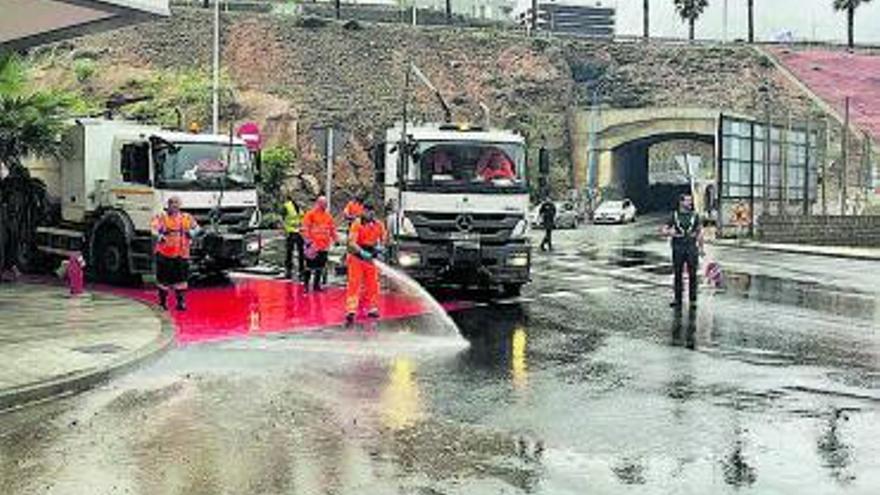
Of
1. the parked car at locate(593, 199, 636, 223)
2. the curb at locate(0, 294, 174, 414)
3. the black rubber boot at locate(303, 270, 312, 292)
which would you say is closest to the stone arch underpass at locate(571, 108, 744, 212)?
the parked car at locate(593, 199, 636, 223)

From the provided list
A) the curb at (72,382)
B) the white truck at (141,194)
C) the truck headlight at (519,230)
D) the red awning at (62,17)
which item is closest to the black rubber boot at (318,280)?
the white truck at (141,194)

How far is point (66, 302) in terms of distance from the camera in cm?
1592

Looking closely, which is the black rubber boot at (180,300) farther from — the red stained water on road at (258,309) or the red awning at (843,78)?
the red awning at (843,78)

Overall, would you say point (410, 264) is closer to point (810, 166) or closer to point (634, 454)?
point (634, 454)

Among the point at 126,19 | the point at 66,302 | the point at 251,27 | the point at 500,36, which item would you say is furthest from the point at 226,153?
the point at 500,36

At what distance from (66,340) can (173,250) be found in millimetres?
3432

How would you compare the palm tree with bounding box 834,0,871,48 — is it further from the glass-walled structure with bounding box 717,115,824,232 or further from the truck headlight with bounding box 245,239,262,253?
the truck headlight with bounding box 245,239,262,253

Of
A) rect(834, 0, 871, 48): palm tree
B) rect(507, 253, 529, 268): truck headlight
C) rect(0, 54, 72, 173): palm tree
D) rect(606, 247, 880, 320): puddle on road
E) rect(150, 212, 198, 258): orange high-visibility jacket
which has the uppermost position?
rect(834, 0, 871, 48): palm tree

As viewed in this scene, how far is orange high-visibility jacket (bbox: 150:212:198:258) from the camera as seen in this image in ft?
50.7

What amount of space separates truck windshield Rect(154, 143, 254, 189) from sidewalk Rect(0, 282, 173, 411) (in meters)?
2.56

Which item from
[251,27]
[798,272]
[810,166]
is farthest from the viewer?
[251,27]

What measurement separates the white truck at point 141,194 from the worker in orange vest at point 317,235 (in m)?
1.70

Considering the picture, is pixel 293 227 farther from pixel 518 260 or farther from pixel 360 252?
pixel 360 252

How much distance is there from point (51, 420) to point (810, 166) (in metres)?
47.9
